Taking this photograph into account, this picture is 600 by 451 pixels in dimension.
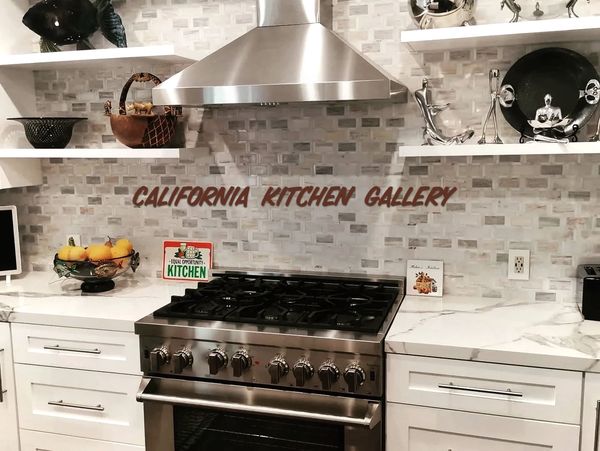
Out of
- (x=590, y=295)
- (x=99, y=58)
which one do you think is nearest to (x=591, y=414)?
(x=590, y=295)

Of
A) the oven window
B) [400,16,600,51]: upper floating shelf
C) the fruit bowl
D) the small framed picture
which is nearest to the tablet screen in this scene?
the fruit bowl

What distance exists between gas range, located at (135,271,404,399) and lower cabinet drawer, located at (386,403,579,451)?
5.6 inches

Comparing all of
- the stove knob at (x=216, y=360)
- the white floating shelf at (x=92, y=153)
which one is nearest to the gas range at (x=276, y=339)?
the stove knob at (x=216, y=360)

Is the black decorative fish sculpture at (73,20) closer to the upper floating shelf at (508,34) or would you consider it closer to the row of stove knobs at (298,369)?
the upper floating shelf at (508,34)

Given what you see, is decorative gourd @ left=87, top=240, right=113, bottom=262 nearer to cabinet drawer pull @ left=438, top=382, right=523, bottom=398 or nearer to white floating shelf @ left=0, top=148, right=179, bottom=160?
white floating shelf @ left=0, top=148, right=179, bottom=160

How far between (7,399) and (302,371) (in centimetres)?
125

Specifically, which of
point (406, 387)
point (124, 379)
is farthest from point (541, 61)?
point (124, 379)

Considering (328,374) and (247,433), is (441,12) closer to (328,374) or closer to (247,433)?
(328,374)

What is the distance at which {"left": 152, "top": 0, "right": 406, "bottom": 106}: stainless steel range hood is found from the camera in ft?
6.59

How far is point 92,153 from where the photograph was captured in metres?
2.58

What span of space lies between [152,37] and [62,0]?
388mm

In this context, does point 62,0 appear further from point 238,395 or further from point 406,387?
point 406,387

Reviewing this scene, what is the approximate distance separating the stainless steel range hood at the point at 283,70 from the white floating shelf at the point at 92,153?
306 mm

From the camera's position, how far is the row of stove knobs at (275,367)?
196 cm
